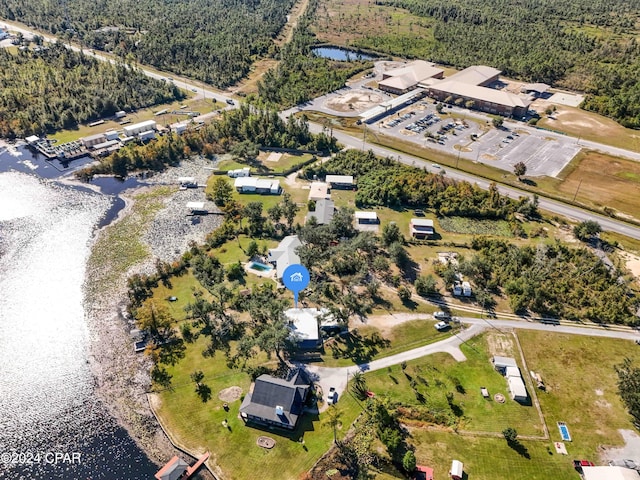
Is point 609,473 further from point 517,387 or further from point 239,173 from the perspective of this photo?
point 239,173

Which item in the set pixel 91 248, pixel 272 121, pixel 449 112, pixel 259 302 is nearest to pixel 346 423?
pixel 259 302

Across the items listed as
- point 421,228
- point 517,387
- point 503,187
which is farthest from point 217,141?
point 517,387

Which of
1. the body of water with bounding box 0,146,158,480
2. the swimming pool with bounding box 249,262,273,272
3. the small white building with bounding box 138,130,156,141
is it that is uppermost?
the small white building with bounding box 138,130,156,141

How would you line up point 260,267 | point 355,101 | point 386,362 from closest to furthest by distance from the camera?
point 386,362 < point 260,267 < point 355,101

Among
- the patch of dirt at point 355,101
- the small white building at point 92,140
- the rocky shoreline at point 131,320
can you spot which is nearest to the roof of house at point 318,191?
the rocky shoreline at point 131,320

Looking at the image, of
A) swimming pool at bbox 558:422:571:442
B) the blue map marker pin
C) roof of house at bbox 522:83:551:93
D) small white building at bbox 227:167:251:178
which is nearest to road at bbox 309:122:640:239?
small white building at bbox 227:167:251:178

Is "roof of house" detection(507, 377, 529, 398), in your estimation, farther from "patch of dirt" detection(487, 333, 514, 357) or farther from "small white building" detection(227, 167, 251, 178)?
"small white building" detection(227, 167, 251, 178)

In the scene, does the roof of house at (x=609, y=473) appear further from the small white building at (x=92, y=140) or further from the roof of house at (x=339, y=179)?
the small white building at (x=92, y=140)
